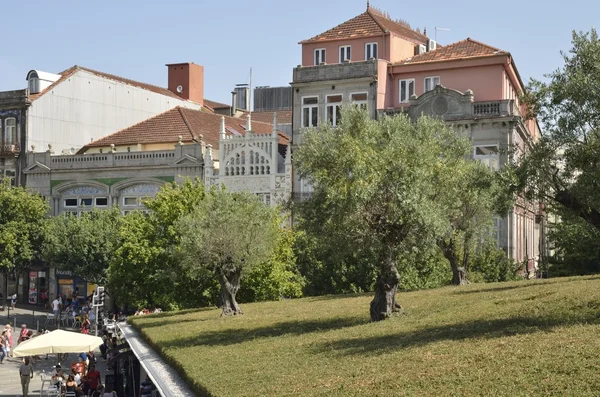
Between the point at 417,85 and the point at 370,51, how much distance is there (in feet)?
13.0

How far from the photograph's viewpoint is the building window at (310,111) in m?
57.3

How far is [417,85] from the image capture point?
56.4 metres

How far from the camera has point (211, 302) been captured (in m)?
47.9

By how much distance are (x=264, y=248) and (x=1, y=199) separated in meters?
34.5

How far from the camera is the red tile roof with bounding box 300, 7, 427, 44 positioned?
193ft

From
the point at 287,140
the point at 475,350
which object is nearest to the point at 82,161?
the point at 287,140

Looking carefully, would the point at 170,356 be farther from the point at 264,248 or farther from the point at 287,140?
the point at 287,140

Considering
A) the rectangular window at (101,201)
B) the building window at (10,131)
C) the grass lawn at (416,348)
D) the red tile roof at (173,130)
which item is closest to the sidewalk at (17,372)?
the grass lawn at (416,348)

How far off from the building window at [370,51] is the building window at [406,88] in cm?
289

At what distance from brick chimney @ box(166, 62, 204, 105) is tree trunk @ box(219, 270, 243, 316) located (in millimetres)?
46924

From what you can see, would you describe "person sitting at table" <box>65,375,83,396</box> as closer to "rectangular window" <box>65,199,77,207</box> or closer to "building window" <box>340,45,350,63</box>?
"building window" <box>340,45,350,63</box>

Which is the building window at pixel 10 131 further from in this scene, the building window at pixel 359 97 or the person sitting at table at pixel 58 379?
the person sitting at table at pixel 58 379

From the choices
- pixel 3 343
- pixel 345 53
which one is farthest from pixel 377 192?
pixel 345 53

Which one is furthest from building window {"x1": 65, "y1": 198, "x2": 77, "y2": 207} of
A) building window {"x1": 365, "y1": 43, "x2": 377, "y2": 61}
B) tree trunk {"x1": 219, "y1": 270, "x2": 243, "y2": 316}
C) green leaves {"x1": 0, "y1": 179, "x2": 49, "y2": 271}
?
tree trunk {"x1": 219, "y1": 270, "x2": 243, "y2": 316}
